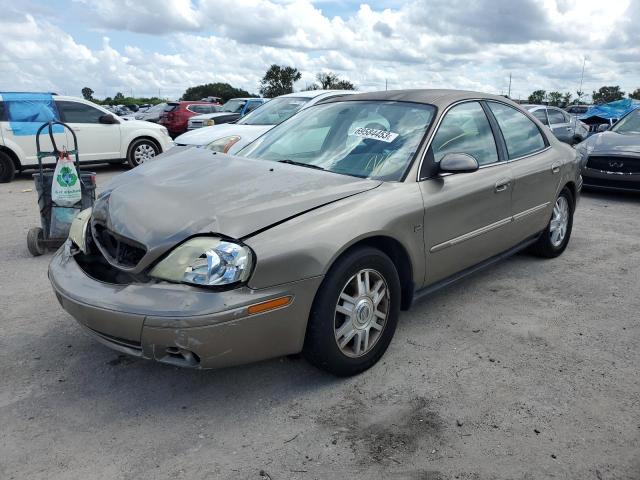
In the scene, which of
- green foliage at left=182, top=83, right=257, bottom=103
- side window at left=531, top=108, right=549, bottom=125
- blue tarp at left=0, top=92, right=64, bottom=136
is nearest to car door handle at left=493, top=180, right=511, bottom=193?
blue tarp at left=0, top=92, right=64, bottom=136

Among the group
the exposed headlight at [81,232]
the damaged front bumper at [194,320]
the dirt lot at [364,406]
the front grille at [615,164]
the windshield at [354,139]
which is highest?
the windshield at [354,139]

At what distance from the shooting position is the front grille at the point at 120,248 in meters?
2.74

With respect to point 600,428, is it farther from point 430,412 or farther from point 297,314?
point 297,314

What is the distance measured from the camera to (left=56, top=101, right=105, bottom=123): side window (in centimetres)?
1041

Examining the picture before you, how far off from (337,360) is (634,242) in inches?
184

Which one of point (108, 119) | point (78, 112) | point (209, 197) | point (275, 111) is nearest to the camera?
point (209, 197)

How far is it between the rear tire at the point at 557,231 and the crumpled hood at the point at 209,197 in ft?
8.55

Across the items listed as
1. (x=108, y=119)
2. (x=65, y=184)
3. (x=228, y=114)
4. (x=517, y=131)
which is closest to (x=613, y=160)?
(x=517, y=131)

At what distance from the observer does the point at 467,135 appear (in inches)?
153

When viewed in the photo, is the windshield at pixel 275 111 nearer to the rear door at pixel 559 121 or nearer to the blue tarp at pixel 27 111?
the blue tarp at pixel 27 111

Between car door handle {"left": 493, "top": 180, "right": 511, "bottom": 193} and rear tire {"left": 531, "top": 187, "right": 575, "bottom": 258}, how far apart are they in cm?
116

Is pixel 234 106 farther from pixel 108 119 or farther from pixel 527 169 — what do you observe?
pixel 527 169

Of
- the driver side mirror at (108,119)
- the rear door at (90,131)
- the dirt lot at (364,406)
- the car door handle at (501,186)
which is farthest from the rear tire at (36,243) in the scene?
the driver side mirror at (108,119)

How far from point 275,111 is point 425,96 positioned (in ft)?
19.1
